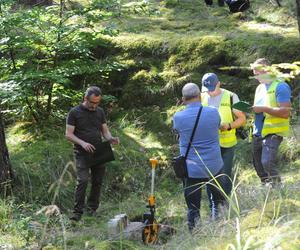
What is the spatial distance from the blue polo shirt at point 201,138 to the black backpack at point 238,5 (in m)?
8.23

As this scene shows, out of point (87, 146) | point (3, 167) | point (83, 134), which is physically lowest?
point (3, 167)

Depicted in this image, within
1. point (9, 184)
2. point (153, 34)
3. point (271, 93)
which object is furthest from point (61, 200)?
point (153, 34)

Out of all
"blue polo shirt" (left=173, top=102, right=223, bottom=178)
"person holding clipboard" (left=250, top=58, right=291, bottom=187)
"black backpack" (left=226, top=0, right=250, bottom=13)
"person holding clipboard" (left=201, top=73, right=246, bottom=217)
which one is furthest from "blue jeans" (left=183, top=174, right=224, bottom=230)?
"black backpack" (left=226, top=0, right=250, bottom=13)

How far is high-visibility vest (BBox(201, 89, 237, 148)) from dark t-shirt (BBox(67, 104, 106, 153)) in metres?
1.65

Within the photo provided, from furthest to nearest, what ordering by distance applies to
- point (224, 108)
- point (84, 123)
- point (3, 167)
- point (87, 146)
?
point (3, 167) < point (84, 123) < point (87, 146) < point (224, 108)

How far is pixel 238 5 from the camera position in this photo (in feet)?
41.8

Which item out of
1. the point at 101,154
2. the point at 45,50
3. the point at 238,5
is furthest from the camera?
the point at 238,5

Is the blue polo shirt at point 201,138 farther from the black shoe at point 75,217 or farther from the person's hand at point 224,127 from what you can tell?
the black shoe at point 75,217

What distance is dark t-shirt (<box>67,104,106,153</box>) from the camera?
670 cm

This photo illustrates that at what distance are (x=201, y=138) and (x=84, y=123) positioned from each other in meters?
2.17

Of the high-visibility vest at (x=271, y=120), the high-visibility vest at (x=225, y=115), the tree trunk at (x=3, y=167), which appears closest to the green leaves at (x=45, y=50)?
the tree trunk at (x=3, y=167)

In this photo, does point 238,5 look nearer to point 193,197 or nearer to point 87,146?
point 87,146

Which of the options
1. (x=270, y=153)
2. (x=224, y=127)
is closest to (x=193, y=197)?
(x=224, y=127)

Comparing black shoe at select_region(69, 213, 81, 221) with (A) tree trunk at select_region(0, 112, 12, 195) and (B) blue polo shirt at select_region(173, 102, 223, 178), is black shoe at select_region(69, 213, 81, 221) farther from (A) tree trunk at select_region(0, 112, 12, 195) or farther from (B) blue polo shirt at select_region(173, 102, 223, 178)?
(B) blue polo shirt at select_region(173, 102, 223, 178)
